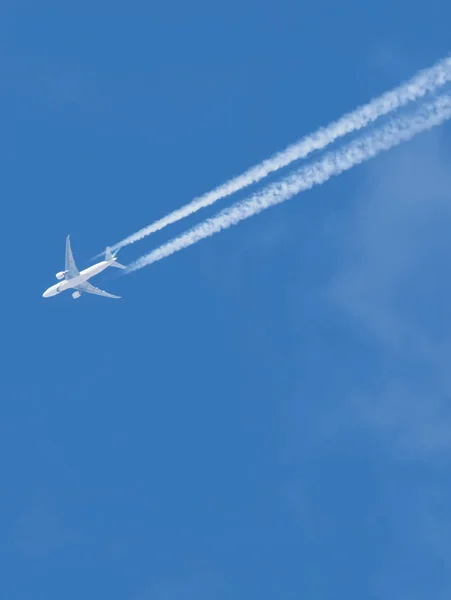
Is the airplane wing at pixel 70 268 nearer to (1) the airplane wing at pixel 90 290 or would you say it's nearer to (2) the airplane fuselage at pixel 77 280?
(2) the airplane fuselage at pixel 77 280

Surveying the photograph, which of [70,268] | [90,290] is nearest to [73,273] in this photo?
[70,268]

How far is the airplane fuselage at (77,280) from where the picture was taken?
2771 inches

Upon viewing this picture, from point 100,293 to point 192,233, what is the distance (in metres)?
16.8

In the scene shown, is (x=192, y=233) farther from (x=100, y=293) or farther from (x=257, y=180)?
(x=100, y=293)

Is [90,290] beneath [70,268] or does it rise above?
above

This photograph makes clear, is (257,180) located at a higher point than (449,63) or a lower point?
higher

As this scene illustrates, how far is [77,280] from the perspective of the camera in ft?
236

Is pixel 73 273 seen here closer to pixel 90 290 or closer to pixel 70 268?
pixel 70 268

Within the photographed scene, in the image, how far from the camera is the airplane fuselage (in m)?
70.4

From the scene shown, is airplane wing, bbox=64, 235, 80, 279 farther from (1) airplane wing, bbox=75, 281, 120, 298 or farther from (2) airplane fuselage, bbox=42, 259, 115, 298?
(1) airplane wing, bbox=75, 281, 120, 298

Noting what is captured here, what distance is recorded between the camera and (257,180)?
5578 cm

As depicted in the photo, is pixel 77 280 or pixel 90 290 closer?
pixel 77 280

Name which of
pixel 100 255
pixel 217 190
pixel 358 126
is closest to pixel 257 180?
pixel 217 190

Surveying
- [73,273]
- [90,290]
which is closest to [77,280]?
[73,273]
